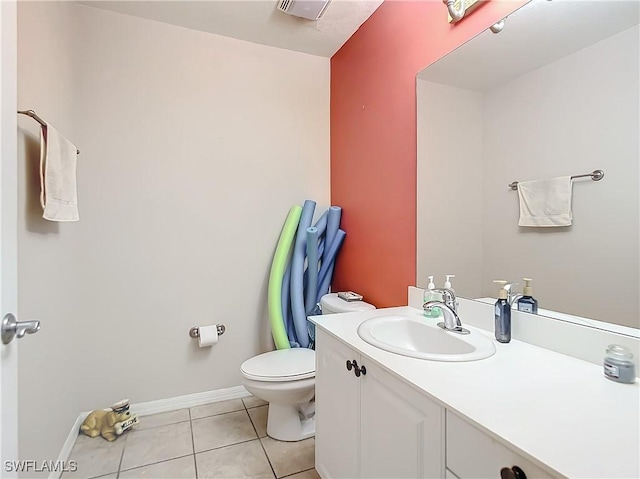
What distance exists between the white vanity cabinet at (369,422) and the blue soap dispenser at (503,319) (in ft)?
1.52

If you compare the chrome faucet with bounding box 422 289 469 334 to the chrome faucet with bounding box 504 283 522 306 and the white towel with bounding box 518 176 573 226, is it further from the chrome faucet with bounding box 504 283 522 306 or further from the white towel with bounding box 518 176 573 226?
the white towel with bounding box 518 176 573 226

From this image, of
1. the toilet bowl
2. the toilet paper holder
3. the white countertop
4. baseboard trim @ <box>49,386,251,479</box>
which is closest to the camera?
the white countertop

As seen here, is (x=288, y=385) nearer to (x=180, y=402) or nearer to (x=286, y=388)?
(x=286, y=388)

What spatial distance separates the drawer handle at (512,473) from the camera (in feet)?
2.04

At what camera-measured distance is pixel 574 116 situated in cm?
107

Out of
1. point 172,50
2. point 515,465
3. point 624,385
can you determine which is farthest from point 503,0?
point 172,50

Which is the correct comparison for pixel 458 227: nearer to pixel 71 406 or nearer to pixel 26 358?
pixel 26 358

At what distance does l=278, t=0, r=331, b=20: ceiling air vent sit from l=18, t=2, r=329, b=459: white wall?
0.47m

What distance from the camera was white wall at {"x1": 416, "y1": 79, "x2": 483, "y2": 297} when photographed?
1.44 m

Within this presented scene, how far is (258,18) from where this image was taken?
2061 millimetres

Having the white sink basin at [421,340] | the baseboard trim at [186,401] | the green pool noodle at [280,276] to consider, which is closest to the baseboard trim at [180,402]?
the baseboard trim at [186,401]

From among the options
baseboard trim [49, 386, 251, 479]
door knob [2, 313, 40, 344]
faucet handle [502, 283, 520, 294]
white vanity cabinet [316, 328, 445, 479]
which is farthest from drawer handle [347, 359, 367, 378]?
baseboard trim [49, 386, 251, 479]

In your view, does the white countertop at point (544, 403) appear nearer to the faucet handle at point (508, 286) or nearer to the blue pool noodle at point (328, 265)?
the faucet handle at point (508, 286)

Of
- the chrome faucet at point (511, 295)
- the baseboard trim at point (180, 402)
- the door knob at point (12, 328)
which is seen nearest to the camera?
the door knob at point (12, 328)
